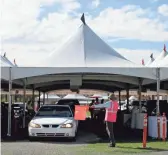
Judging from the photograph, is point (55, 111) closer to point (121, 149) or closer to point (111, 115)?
point (111, 115)

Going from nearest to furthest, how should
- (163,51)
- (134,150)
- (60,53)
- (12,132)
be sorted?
(134,150)
(12,132)
(60,53)
(163,51)

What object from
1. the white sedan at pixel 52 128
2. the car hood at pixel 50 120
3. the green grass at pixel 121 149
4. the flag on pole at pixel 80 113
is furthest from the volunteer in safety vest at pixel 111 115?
the car hood at pixel 50 120

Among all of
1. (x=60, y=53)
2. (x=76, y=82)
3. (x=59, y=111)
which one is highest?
(x=60, y=53)

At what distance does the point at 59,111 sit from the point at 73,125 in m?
1.72

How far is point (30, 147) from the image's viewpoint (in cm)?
1382

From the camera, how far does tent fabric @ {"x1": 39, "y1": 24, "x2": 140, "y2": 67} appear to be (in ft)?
61.6

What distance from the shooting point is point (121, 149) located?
13391mm

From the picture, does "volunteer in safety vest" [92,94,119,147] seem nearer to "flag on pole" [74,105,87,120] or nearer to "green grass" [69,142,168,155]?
"green grass" [69,142,168,155]

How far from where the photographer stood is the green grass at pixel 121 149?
41.4ft

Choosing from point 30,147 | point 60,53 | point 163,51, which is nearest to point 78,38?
point 60,53

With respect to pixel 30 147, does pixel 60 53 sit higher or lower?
higher

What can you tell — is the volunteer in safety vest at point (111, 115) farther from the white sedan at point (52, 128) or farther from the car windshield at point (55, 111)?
the car windshield at point (55, 111)

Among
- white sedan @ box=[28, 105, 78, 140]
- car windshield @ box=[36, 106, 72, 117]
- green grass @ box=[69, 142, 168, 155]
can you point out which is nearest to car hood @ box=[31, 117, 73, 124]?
white sedan @ box=[28, 105, 78, 140]

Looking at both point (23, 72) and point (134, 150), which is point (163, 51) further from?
point (134, 150)
